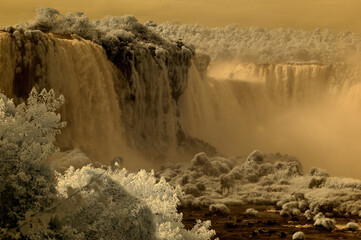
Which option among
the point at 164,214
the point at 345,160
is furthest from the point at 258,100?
the point at 164,214

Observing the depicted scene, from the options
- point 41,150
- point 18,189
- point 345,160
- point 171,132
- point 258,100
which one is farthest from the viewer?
point 258,100

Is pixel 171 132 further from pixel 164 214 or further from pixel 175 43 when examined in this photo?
pixel 164 214

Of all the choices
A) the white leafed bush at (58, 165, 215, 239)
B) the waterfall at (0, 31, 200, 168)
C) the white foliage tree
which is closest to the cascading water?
the waterfall at (0, 31, 200, 168)

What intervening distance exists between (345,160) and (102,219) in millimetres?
29351

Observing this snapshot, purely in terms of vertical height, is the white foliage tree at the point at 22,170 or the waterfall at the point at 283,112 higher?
the white foliage tree at the point at 22,170

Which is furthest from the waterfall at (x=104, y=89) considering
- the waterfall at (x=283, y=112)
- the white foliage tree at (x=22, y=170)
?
the white foliage tree at (x=22, y=170)

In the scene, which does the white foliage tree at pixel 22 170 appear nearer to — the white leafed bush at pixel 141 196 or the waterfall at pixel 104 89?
the white leafed bush at pixel 141 196

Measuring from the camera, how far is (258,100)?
137ft

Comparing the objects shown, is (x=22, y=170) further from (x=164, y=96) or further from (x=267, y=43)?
(x=267, y=43)

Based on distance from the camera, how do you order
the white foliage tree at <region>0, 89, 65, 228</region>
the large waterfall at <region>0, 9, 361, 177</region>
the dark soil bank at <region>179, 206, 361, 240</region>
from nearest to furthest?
the white foliage tree at <region>0, 89, 65, 228</region> → the dark soil bank at <region>179, 206, 361, 240</region> → the large waterfall at <region>0, 9, 361, 177</region>

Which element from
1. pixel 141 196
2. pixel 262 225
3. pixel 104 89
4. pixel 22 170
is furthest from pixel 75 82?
pixel 22 170

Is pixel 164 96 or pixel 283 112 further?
pixel 283 112

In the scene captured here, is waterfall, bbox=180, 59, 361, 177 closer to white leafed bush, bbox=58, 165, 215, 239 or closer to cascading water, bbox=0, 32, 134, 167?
cascading water, bbox=0, 32, 134, 167

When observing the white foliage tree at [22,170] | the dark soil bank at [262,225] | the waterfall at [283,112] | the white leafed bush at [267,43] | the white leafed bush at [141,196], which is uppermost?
the white foliage tree at [22,170]
